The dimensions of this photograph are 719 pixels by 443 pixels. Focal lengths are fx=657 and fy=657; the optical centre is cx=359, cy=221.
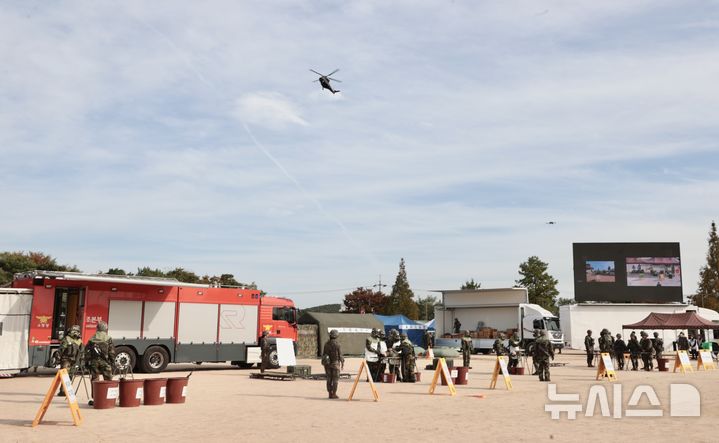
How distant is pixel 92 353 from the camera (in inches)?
→ 564

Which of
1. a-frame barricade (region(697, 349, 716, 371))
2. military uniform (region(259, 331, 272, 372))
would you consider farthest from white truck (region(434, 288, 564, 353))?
military uniform (region(259, 331, 272, 372))

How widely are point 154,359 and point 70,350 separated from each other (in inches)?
315

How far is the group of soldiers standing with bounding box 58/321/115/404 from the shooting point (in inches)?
565

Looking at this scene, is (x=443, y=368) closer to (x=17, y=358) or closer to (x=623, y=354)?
(x=17, y=358)

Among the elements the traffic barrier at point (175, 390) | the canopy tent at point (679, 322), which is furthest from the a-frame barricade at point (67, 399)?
the canopy tent at point (679, 322)

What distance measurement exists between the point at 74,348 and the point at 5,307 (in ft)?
20.4

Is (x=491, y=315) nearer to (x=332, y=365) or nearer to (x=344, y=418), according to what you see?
(x=332, y=365)

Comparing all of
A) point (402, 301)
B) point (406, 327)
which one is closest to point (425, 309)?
point (402, 301)

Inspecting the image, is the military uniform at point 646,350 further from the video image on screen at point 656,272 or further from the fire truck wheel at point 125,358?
the video image on screen at point 656,272

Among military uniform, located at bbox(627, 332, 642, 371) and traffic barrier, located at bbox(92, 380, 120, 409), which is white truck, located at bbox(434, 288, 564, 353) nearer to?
military uniform, located at bbox(627, 332, 642, 371)

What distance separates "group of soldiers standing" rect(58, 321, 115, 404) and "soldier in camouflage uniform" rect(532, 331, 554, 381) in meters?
13.0

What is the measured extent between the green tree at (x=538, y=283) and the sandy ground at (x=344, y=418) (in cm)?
5454

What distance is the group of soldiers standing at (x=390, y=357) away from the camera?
2072 cm

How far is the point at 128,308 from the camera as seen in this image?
22000mm
